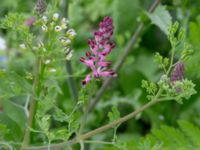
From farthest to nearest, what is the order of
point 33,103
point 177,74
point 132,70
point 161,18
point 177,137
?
1. point 132,70
2. point 161,18
3. point 177,137
4. point 33,103
5. point 177,74

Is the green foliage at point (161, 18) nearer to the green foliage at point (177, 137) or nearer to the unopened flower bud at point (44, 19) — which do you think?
the green foliage at point (177, 137)

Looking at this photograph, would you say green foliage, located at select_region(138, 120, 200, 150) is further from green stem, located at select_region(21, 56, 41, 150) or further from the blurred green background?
the blurred green background

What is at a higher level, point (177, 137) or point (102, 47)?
point (102, 47)

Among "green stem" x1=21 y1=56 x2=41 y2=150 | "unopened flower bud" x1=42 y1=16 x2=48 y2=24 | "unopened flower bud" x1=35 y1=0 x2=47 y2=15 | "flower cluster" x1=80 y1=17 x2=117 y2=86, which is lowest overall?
"green stem" x1=21 y1=56 x2=41 y2=150

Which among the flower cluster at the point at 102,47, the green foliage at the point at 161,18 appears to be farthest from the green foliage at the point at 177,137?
the flower cluster at the point at 102,47

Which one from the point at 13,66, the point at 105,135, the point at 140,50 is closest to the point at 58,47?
the point at 105,135

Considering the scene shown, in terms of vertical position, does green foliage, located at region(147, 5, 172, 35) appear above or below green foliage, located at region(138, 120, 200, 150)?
above

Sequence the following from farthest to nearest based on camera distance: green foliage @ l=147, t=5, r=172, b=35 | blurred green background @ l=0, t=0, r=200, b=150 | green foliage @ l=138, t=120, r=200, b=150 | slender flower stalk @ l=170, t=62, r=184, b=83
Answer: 1. blurred green background @ l=0, t=0, r=200, b=150
2. green foliage @ l=147, t=5, r=172, b=35
3. green foliage @ l=138, t=120, r=200, b=150
4. slender flower stalk @ l=170, t=62, r=184, b=83

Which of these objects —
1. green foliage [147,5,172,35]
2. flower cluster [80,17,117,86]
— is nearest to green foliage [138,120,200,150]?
green foliage [147,5,172,35]

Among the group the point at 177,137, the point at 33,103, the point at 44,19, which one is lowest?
the point at 177,137

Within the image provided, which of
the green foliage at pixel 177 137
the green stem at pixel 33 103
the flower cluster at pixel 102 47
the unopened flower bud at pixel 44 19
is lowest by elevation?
the green foliage at pixel 177 137

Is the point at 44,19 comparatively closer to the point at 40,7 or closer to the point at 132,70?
the point at 40,7

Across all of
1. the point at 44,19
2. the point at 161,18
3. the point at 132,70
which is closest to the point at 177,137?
the point at 161,18

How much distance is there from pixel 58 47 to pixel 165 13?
652 mm
